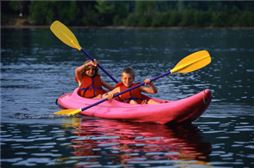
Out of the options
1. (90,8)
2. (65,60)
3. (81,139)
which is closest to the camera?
(81,139)

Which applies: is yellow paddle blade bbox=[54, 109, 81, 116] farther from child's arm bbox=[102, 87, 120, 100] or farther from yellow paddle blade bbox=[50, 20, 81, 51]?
yellow paddle blade bbox=[50, 20, 81, 51]

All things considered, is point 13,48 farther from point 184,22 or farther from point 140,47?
point 184,22

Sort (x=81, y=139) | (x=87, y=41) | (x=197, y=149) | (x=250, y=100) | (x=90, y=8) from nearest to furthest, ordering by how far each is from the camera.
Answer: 1. (x=197, y=149)
2. (x=81, y=139)
3. (x=250, y=100)
4. (x=87, y=41)
5. (x=90, y=8)

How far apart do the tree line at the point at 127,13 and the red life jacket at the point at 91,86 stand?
209ft

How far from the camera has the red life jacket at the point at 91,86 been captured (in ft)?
A: 64.6

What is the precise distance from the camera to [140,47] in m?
49.6

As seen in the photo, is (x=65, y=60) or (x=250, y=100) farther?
(x=65, y=60)

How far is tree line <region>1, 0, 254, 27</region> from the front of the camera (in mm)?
83375

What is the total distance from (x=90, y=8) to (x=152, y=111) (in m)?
73.9

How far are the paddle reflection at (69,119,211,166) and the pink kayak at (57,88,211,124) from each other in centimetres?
18

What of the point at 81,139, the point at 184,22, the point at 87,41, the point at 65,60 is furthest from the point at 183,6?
the point at 81,139

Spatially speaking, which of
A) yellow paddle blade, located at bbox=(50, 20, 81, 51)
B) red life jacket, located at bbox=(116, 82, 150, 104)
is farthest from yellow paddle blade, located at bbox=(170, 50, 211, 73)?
yellow paddle blade, located at bbox=(50, 20, 81, 51)

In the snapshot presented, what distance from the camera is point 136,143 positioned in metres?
15.0

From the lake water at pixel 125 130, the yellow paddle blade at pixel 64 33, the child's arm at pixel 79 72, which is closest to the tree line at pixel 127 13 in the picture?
the lake water at pixel 125 130
